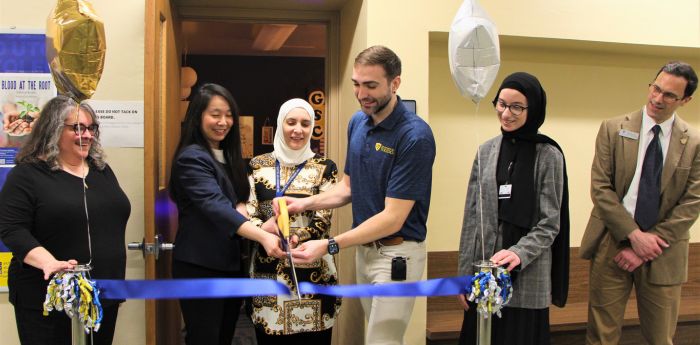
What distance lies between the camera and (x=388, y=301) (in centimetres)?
209

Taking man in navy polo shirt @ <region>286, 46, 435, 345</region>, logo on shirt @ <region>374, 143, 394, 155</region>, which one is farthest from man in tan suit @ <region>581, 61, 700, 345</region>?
logo on shirt @ <region>374, 143, 394, 155</region>

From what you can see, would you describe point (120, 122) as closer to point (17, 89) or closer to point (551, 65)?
point (17, 89)

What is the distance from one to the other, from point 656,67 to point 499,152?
2227 millimetres

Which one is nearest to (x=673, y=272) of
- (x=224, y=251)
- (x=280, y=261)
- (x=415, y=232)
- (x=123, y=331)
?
(x=415, y=232)

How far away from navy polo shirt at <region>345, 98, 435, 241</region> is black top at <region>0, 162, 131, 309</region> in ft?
3.20

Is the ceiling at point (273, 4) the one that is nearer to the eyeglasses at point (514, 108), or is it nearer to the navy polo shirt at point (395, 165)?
the navy polo shirt at point (395, 165)

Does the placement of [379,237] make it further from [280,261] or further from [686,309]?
[686,309]

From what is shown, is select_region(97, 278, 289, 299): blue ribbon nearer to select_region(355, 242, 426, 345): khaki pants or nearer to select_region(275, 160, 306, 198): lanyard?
select_region(355, 242, 426, 345): khaki pants

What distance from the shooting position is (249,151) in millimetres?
6055

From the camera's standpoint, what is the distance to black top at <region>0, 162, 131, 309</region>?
1995mm

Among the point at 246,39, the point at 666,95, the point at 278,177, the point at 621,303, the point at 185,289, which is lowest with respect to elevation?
the point at 621,303

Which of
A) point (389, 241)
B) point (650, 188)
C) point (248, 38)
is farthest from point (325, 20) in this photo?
point (248, 38)

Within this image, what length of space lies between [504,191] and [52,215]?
1.66 m

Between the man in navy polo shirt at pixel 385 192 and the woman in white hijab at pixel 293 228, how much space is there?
267 millimetres
